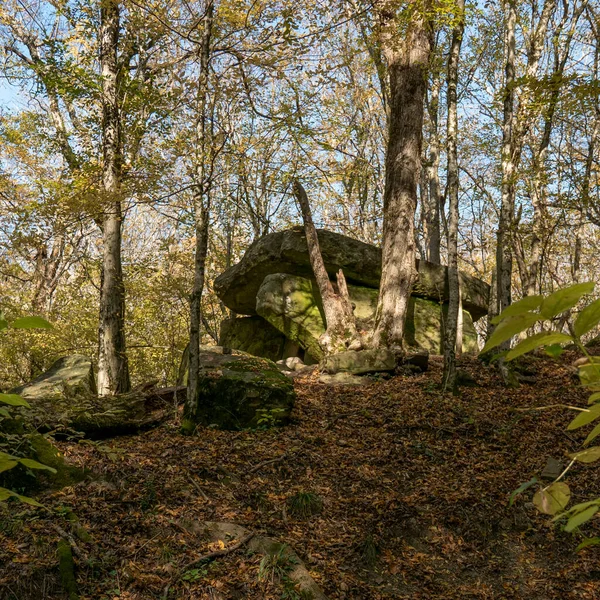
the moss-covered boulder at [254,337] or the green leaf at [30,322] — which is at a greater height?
the green leaf at [30,322]

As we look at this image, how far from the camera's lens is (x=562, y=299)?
684 mm

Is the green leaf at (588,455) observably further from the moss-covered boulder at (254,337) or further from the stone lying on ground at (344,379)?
the moss-covered boulder at (254,337)

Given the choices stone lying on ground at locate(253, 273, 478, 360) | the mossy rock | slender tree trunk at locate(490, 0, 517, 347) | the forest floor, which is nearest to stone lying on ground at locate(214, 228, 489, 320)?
stone lying on ground at locate(253, 273, 478, 360)

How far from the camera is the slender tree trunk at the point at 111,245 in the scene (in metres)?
9.34

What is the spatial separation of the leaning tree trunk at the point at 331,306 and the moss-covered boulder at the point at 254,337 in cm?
260

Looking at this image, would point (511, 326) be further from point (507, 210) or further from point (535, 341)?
point (507, 210)

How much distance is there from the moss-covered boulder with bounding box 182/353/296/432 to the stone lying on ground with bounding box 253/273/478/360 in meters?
4.75

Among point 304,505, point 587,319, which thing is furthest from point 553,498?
point 304,505

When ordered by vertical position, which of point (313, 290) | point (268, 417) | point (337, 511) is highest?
point (313, 290)

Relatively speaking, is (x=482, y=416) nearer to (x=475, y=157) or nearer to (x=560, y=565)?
(x=560, y=565)

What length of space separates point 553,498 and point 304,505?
442cm

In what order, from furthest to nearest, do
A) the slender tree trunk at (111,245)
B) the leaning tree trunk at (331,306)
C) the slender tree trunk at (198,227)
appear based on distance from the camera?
the leaning tree trunk at (331,306) < the slender tree trunk at (111,245) < the slender tree trunk at (198,227)

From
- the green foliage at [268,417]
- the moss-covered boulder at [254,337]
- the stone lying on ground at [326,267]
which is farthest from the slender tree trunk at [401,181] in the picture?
the moss-covered boulder at [254,337]

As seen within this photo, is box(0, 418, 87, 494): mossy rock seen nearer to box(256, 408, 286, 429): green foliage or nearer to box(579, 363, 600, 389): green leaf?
box(256, 408, 286, 429): green foliage
